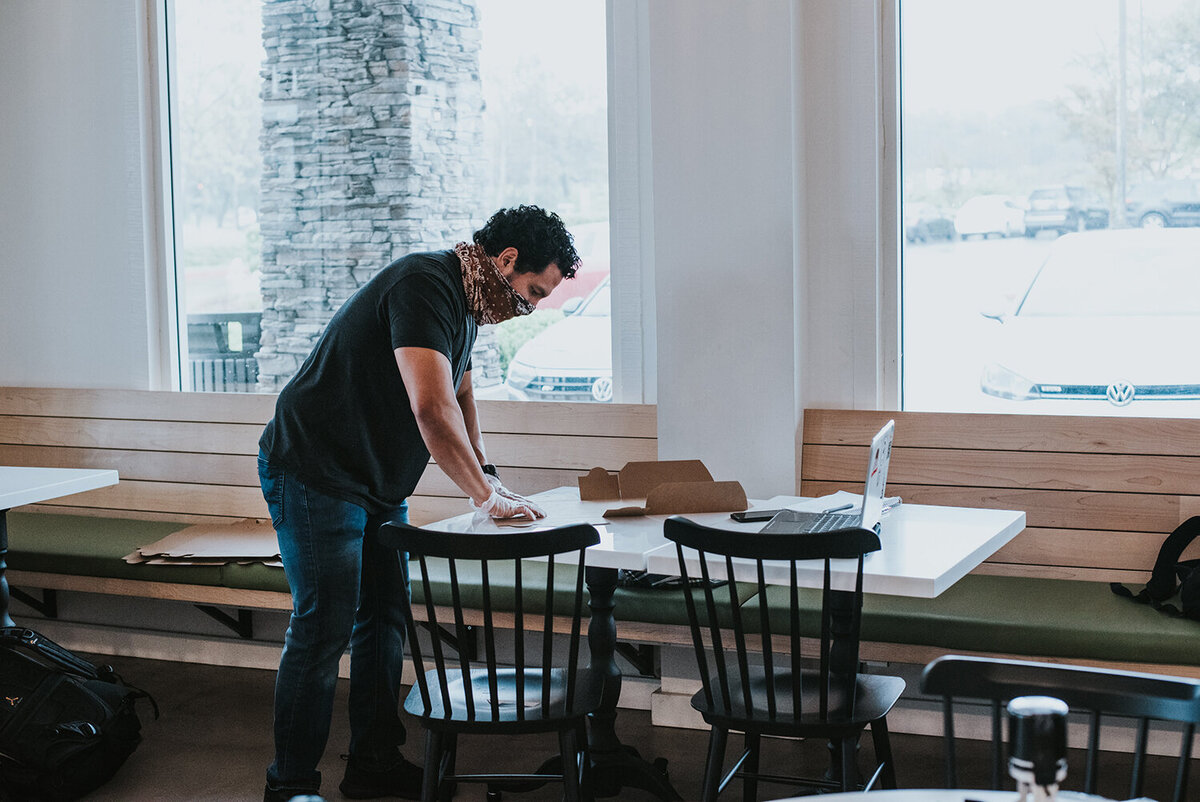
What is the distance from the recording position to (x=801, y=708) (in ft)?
7.96

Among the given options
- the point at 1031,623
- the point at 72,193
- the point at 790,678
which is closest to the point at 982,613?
the point at 1031,623

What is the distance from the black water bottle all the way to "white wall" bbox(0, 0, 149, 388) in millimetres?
4468

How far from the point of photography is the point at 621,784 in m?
3.07

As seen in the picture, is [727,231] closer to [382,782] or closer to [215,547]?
[382,782]

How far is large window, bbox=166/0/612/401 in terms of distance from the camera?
432 cm

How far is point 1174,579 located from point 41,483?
3186 mm

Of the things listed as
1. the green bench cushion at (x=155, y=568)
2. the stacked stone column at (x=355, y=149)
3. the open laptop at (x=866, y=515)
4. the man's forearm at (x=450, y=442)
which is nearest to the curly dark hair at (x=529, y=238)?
the man's forearm at (x=450, y=442)

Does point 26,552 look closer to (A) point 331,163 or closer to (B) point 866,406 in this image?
(A) point 331,163

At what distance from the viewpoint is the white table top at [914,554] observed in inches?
92.6

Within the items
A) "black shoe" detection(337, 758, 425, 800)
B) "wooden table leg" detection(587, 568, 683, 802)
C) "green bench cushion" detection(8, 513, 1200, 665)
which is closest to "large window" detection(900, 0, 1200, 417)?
"green bench cushion" detection(8, 513, 1200, 665)

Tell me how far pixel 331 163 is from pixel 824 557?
3.00m

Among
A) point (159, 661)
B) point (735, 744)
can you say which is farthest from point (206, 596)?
point (735, 744)

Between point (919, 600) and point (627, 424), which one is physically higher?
point (627, 424)

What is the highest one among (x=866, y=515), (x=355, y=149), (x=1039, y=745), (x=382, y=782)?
(x=355, y=149)
